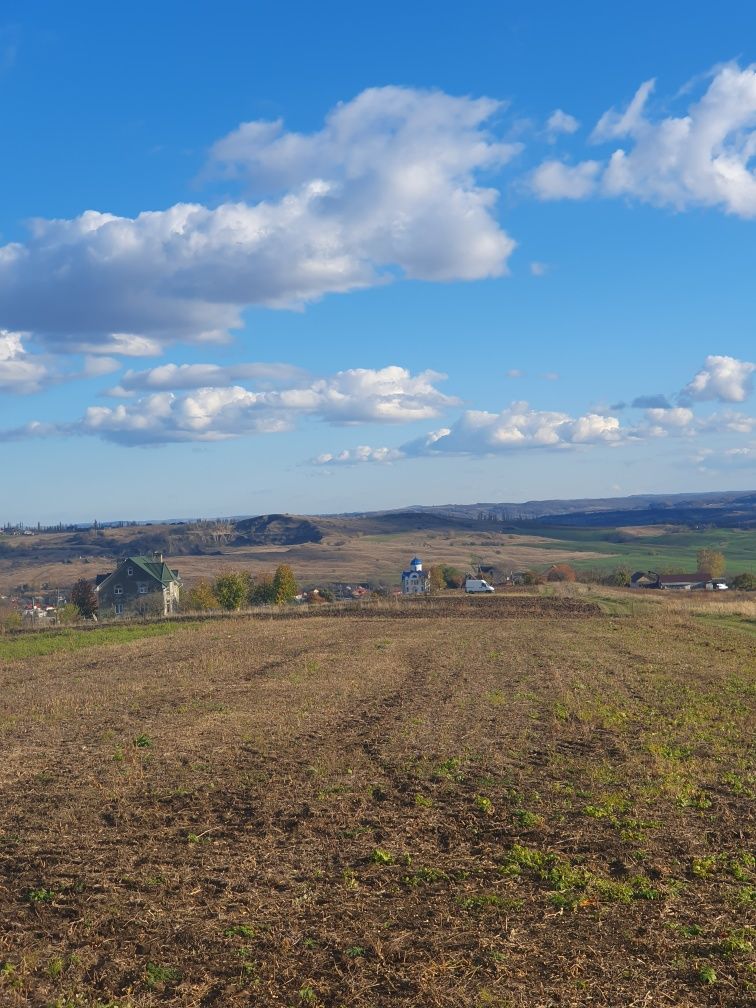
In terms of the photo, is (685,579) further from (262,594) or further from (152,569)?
(152,569)

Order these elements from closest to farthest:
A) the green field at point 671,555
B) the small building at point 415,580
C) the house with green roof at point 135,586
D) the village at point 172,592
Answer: the village at point 172,592 → the house with green roof at point 135,586 → the small building at point 415,580 → the green field at point 671,555

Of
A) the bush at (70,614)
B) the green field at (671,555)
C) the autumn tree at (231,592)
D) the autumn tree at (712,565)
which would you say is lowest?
the green field at (671,555)

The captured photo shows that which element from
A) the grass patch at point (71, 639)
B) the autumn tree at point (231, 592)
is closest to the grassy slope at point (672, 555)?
the autumn tree at point (231, 592)

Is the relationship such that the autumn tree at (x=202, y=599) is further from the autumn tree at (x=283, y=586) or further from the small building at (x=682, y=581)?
the small building at (x=682, y=581)

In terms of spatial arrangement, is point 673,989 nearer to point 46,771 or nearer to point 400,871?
point 400,871

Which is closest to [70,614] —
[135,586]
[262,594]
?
[135,586]

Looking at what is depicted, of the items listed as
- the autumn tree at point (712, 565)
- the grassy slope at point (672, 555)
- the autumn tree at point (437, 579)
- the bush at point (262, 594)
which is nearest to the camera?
the bush at point (262, 594)

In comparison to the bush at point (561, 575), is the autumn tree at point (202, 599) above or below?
above
